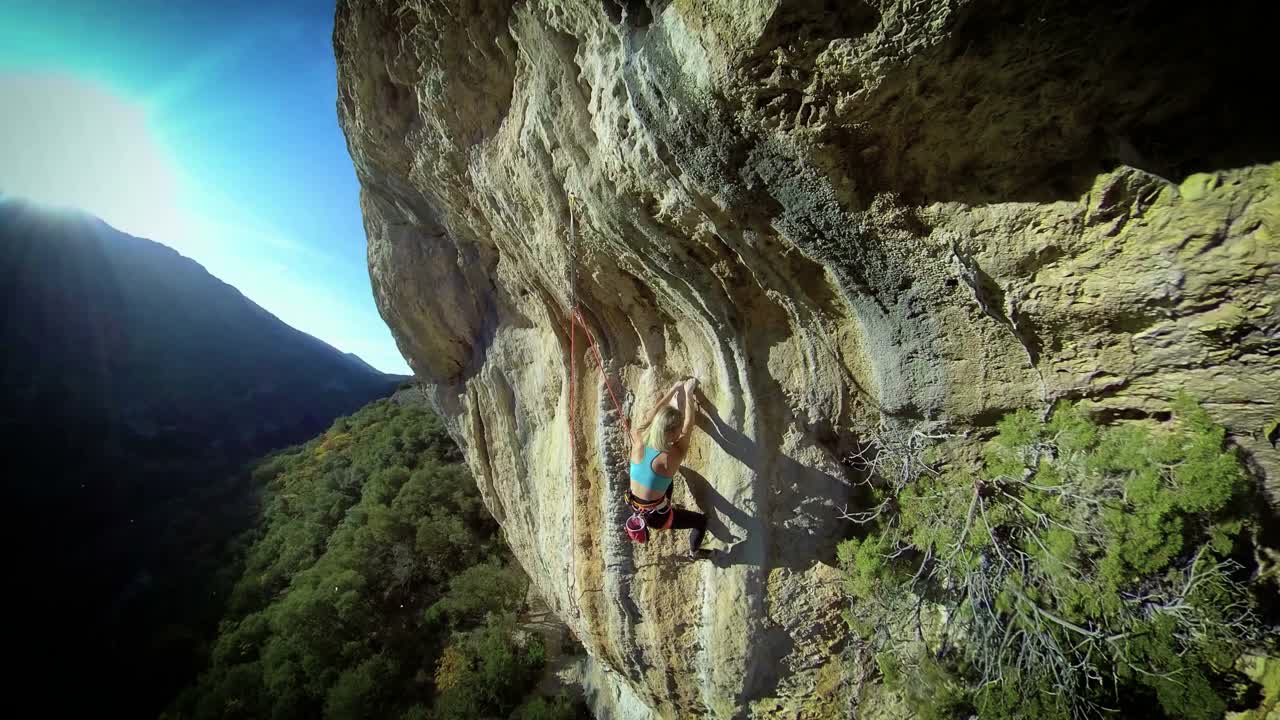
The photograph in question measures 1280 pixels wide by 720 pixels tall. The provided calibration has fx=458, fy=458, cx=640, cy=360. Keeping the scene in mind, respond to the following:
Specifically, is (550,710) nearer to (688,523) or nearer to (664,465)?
(688,523)

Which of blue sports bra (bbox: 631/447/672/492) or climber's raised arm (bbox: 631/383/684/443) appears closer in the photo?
blue sports bra (bbox: 631/447/672/492)

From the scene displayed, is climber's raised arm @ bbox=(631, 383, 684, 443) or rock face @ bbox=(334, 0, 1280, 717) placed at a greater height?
rock face @ bbox=(334, 0, 1280, 717)

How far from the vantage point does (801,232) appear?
2.50 metres

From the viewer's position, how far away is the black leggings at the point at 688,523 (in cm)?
362

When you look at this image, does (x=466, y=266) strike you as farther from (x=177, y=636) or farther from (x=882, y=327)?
(x=177, y=636)

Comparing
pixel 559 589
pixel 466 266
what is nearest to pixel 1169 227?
pixel 559 589

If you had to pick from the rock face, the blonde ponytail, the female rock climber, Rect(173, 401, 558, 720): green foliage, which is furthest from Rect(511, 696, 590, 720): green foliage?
the blonde ponytail

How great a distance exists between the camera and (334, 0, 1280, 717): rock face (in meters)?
1.77

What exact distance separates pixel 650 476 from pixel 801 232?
6.69 ft

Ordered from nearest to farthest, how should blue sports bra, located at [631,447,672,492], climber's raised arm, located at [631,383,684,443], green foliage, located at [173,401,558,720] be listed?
blue sports bra, located at [631,447,672,492], climber's raised arm, located at [631,383,684,443], green foliage, located at [173,401,558,720]

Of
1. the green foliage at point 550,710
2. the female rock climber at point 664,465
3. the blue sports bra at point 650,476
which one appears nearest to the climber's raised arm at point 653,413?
the female rock climber at point 664,465

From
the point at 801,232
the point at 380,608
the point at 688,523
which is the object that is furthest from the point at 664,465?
the point at 380,608

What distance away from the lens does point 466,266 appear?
5.48 metres

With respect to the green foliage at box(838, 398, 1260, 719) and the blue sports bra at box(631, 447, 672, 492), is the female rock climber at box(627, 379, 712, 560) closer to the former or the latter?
the blue sports bra at box(631, 447, 672, 492)
